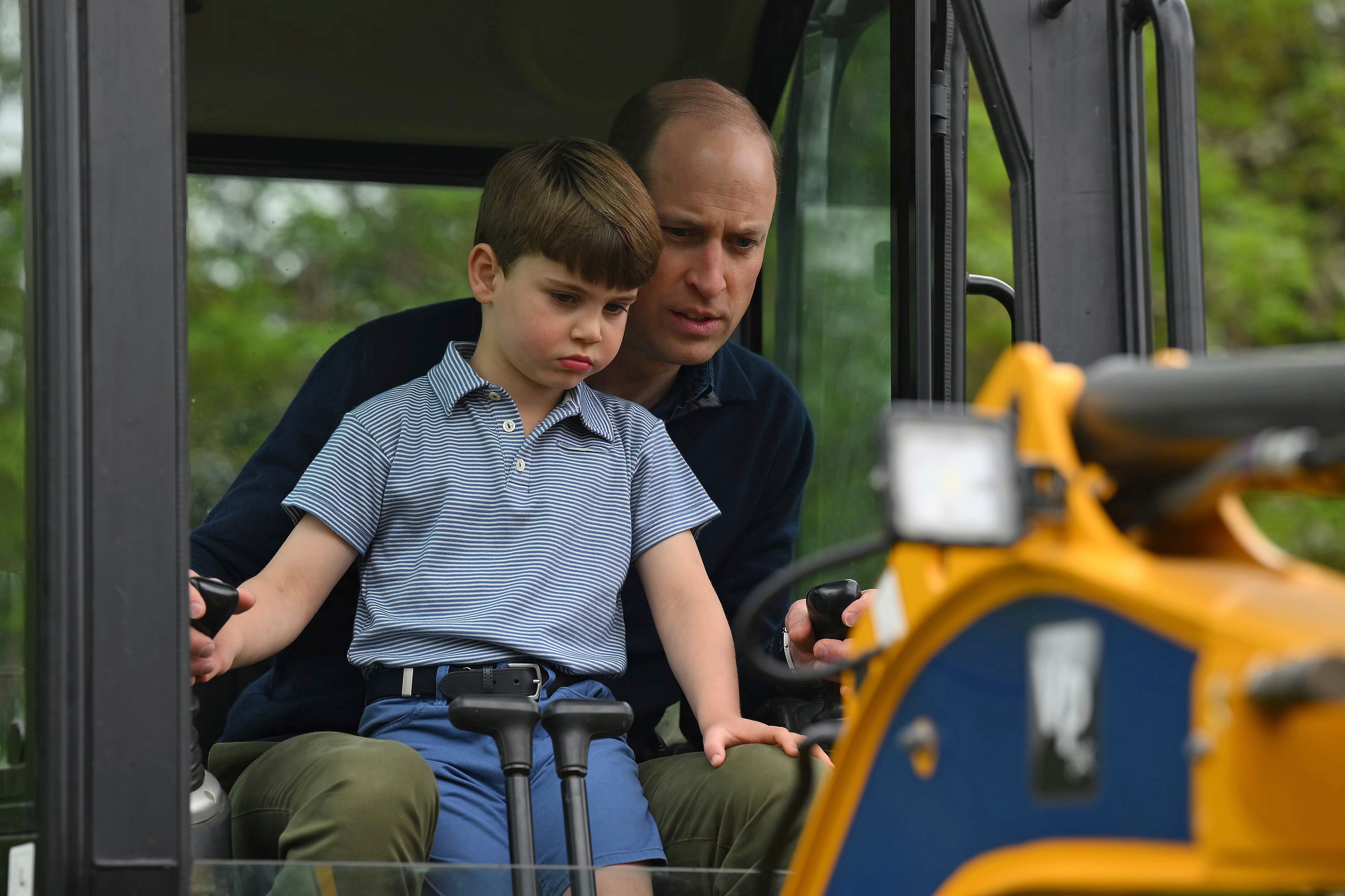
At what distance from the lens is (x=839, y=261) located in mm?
2656

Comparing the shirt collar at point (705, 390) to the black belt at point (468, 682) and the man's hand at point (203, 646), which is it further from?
the man's hand at point (203, 646)

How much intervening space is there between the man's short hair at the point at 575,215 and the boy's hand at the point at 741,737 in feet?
1.99

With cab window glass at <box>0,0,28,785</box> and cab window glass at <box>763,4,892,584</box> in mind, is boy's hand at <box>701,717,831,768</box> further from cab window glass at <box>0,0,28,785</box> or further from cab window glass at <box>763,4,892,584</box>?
cab window glass at <box>0,0,28,785</box>

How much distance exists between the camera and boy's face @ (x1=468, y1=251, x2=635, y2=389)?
2145 millimetres

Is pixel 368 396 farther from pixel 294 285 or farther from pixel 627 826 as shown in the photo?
pixel 294 285

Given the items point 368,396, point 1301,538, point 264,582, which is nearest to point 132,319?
point 264,582

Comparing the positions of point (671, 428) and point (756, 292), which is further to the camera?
point (756, 292)

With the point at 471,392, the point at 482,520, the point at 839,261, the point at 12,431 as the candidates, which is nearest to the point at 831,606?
the point at 482,520

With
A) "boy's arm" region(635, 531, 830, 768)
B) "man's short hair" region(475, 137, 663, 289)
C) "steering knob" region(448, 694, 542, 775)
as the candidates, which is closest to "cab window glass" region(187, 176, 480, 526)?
"man's short hair" region(475, 137, 663, 289)

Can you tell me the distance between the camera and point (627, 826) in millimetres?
1898

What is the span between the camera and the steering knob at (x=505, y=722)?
5.44 feet

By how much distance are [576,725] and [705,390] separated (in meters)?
1.04

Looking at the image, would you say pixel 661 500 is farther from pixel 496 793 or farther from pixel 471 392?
pixel 496 793

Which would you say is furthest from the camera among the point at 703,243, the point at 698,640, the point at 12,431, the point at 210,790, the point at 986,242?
the point at 986,242
